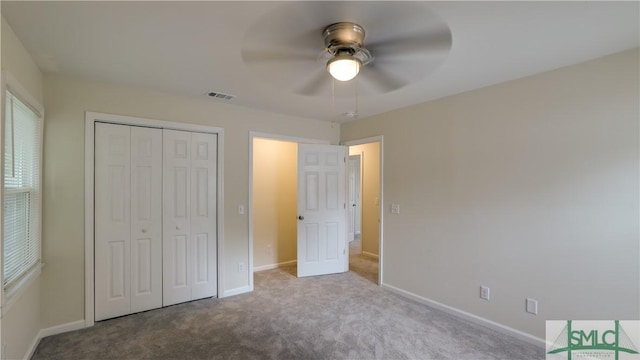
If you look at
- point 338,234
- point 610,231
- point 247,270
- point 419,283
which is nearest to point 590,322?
point 610,231

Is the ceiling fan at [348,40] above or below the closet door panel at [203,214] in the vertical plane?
above

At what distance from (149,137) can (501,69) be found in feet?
11.2

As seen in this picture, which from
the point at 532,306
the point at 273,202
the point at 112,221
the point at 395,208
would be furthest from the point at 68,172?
the point at 532,306

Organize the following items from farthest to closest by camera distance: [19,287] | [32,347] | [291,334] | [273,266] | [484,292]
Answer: [273,266] < [484,292] < [291,334] < [32,347] < [19,287]

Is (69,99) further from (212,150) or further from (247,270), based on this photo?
(247,270)

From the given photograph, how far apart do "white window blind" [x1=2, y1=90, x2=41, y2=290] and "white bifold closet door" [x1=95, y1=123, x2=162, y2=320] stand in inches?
18.2

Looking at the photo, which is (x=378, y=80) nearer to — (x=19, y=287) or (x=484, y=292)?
(x=484, y=292)

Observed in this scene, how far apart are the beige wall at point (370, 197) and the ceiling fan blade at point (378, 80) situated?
2609 mm

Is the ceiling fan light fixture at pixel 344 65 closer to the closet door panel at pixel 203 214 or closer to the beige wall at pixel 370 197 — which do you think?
the closet door panel at pixel 203 214

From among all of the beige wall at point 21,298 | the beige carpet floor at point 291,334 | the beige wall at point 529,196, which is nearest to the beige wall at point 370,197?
the beige wall at point 529,196

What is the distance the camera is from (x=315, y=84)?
105 inches

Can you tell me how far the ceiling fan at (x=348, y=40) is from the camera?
1593 millimetres

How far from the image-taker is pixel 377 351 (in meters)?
2.37

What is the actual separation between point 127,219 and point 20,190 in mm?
957
